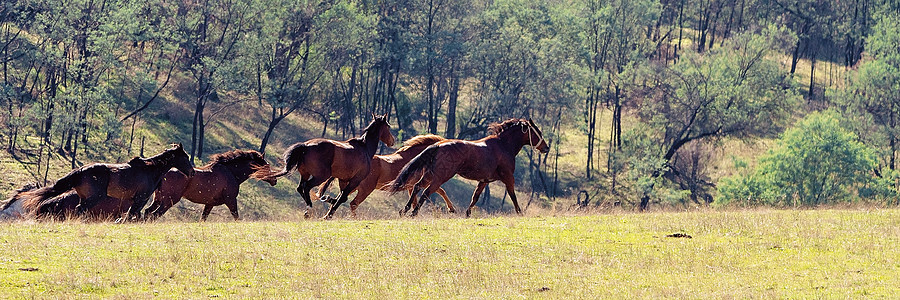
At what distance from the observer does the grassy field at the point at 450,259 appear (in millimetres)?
12398

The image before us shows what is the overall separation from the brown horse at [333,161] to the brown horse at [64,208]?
10.8 ft

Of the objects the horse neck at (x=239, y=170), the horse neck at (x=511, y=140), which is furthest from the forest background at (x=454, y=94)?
the horse neck at (x=511, y=140)

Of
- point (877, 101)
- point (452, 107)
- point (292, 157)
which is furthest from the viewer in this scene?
point (877, 101)

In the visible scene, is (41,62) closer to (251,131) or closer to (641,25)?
(251,131)

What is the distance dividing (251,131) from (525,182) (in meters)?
17.7

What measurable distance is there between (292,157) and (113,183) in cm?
354

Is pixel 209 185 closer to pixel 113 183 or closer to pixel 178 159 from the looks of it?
pixel 178 159

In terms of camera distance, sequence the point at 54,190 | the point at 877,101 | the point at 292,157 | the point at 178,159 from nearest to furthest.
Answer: the point at 54,190, the point at 178,159, the point at 292,157, the point at 877,101

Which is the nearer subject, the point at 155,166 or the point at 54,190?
the point at 54,190

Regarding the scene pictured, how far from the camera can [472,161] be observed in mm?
Answer: 21938

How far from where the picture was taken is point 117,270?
12750 millimetres

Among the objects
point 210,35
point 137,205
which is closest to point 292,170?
point 137,205

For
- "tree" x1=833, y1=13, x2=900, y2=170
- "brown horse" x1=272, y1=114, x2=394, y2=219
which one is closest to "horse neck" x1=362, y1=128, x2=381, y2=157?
"brown horse" x1=272, y1=114, x2=394, y2=219

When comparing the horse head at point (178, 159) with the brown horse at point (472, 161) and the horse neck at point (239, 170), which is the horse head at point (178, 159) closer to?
the horse neck at point (239, 170)
